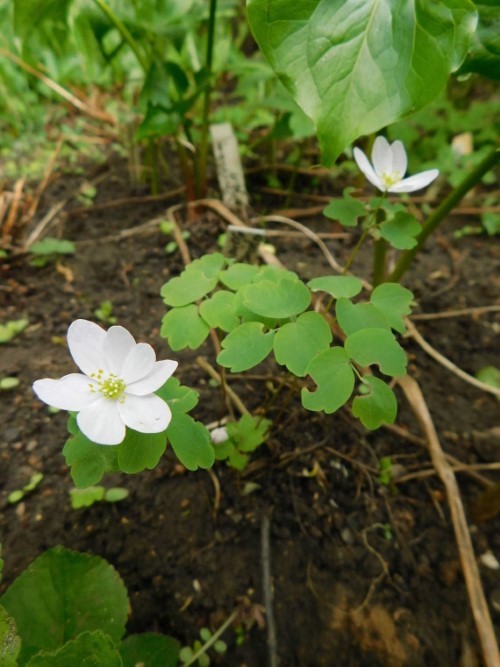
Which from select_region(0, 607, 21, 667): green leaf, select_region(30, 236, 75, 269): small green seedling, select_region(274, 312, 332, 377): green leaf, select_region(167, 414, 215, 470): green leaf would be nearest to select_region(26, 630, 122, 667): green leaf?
select_region(0, 607, 21, 667): green leaf

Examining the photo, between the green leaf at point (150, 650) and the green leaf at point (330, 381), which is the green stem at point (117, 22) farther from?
the green leaf at point (150, 650)

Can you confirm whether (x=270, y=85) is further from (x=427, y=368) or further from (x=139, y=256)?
(x=427, y=368)

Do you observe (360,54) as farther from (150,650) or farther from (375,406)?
(150,650)

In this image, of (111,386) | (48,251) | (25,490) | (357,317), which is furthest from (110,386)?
(48,251)

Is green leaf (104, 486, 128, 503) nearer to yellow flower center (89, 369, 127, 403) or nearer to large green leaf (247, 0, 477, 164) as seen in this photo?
yellow flower center (89, 369, 127, 403)

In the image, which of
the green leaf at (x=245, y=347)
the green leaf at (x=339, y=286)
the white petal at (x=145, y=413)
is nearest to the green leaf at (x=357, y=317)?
the green leaf at (x=339, y=286)

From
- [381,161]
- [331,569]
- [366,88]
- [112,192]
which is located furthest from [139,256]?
[331,569]
